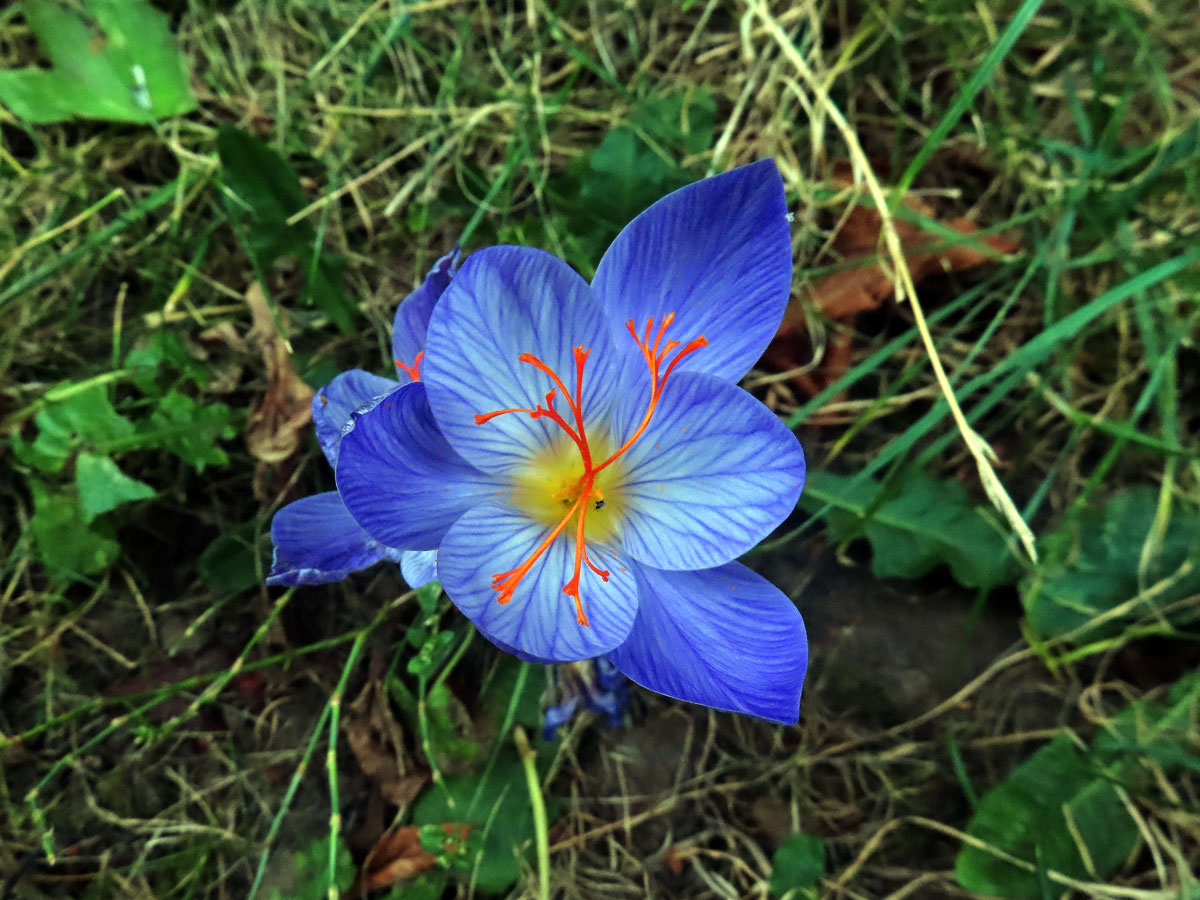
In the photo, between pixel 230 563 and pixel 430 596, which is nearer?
pixel 430 596

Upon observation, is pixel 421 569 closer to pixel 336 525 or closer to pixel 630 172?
pixel 336 525

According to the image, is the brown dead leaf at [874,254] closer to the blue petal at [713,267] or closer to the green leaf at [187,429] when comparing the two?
the blue petal at [713,267]

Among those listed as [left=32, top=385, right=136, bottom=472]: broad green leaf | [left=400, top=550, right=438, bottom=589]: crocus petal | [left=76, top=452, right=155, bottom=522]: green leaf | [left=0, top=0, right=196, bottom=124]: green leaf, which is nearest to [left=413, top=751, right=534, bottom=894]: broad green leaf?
[left=400, top=550, right=438, bottom=589]: crocus petal

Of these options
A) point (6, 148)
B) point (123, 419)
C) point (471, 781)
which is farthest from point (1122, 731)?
point (6, 148)

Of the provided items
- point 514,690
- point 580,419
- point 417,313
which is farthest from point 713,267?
point 514,690

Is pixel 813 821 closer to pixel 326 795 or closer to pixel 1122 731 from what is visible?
pixel 1122 731

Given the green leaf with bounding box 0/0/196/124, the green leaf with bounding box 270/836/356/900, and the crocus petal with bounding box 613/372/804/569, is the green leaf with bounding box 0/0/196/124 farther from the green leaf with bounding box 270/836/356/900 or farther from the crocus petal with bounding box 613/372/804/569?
the green leaf with bounding box 270/836/356/900

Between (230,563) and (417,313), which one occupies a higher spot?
(417,313)

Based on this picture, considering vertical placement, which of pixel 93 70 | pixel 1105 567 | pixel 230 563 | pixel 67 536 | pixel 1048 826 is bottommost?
pixel 1048 826
